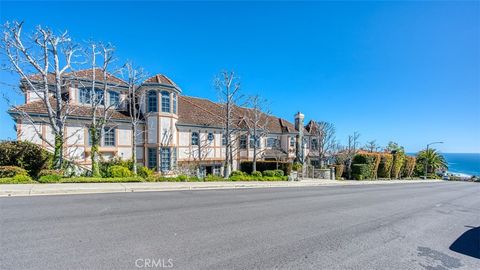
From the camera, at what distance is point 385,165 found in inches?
1394

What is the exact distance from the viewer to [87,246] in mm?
4590

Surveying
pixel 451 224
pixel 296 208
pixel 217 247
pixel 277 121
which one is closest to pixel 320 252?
pixel 217 247

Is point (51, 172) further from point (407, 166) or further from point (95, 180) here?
point (407, 166)

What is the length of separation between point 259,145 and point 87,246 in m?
26.0

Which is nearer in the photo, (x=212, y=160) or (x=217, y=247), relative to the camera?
(x=217, y=247)

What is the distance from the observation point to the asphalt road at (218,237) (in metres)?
4.23

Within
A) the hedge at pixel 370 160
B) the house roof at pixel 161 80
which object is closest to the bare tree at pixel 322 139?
the hedge at pixel 370 160

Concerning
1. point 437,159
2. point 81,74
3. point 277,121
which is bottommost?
point 437,159

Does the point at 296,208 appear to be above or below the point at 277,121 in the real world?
below

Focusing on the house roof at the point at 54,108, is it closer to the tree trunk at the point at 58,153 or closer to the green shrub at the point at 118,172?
the tree trunk at the point at 58,153

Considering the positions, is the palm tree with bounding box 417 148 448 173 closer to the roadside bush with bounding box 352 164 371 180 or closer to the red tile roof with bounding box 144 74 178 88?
the roadside bush with bounding box 352 164 371 180

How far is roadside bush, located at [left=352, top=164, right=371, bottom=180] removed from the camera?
31188mm

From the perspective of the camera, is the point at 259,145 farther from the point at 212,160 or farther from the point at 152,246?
the point at 152,246

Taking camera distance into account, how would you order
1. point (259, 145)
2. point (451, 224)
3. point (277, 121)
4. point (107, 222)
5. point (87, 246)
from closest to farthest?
point (87, 246)
point (107, 222)
point (451, 224)
point (259, 145)
point (277, 121)
